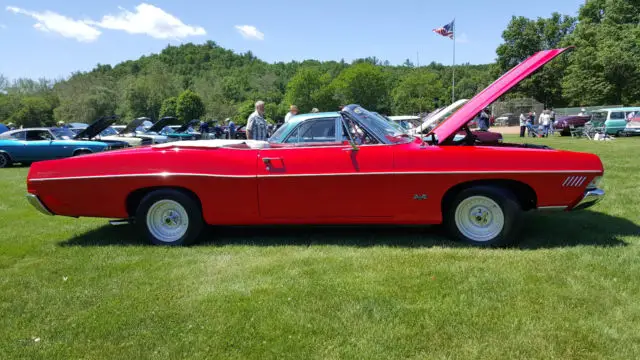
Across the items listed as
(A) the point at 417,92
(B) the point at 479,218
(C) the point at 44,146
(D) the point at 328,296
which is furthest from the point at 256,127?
(A) the point at 417,92

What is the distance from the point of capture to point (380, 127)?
4.82 metres

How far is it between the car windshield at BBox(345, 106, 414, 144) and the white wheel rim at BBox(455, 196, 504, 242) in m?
0.91

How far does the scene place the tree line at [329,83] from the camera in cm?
4456

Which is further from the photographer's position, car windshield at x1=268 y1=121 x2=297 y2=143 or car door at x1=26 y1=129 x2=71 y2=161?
car door at x1=26 y1=129 x2=71 y2=161

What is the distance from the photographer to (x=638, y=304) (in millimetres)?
3119

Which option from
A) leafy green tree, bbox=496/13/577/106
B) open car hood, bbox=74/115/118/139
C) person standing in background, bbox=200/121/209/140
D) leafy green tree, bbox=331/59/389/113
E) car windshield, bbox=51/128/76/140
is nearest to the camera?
open car hood, bbox=74/115/118/139

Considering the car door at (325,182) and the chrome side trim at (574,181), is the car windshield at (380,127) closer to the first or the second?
the car door at (325,182)

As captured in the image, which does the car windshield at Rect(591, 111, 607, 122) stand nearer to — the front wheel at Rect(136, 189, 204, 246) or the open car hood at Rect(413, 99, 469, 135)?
the open car hood at Rect(413, 99, 469, 135)

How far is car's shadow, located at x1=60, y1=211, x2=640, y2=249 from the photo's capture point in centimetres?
462

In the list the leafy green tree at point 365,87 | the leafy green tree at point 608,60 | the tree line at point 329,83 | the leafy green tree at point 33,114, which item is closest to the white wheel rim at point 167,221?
the tree line at point 329,83

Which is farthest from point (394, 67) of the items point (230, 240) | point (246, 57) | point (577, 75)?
point (230, 240)

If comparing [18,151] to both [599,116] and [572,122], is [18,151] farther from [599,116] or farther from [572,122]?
[572,122]

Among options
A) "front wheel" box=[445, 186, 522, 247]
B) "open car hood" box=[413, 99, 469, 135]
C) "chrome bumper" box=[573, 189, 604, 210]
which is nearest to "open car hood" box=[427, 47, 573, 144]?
"front wheel" box=[445, 186, 522, 247]

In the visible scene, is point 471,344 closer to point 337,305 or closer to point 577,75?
point 337,305
